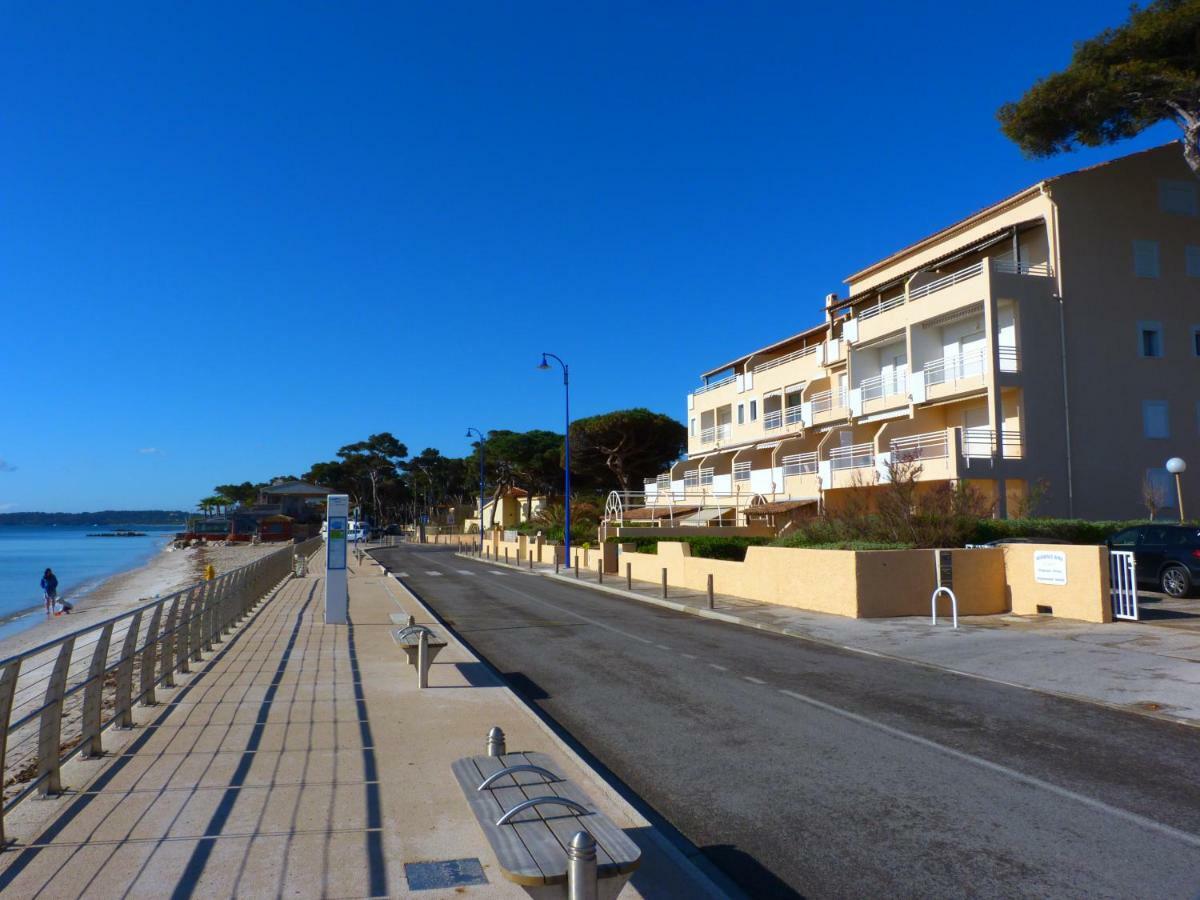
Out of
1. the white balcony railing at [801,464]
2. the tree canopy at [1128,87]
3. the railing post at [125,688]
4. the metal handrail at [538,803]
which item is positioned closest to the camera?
the metal handrail at [538,803]

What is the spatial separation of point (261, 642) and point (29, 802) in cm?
874

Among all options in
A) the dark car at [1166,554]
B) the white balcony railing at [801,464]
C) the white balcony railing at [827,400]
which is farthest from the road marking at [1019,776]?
the white balcony railing at [827,400]

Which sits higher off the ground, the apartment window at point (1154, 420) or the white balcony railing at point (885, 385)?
the white balcony railing at point (885, 385)

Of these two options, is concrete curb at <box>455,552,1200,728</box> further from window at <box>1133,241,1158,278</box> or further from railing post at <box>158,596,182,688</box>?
window at <box>1133,241,1158,278</box>

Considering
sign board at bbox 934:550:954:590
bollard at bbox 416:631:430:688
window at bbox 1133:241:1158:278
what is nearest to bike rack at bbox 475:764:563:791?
bollard at bbox 416:631:430:688

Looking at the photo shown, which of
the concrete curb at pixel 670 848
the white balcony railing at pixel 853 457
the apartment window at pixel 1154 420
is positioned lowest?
the concrete curb at pixel 670 848

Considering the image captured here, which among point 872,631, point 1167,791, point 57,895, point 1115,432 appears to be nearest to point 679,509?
point 1115,432

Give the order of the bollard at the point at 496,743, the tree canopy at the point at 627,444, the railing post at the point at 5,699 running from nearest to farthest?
1. the railing post at the point at 5,699
2. the bollard at the point at 496,743
3. the tree canopy at the point at 627,444

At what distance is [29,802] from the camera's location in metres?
5.67

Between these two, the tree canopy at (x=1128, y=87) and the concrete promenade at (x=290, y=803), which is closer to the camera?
the concrete promenade at (x=290, y=803)

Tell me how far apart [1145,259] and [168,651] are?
32.4 m

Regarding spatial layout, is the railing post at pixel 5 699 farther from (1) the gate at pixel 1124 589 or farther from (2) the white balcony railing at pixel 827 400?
(2) the white balcony railing at pixel 827 400

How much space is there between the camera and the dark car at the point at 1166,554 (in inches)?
717

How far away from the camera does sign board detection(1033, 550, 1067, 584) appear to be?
16.6m
